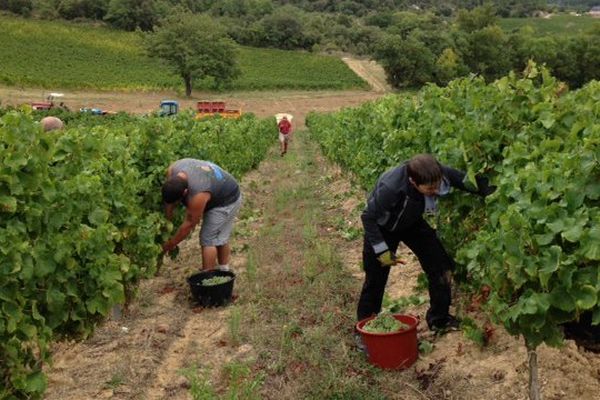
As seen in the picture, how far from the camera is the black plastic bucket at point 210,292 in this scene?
627 centimetres

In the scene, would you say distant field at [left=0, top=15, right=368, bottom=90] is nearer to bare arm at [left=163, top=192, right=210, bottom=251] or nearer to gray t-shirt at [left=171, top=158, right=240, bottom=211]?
gray t-shirt at [left=171, top=158, right=240, bottom=211]

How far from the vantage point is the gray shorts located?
22.3ft

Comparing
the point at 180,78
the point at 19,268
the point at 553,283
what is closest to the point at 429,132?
the point at 553,283

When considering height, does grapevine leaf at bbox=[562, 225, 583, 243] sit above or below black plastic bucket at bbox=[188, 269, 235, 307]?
above

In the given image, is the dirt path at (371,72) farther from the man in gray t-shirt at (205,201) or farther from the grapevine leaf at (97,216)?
the grapevine leaf at (97,216)

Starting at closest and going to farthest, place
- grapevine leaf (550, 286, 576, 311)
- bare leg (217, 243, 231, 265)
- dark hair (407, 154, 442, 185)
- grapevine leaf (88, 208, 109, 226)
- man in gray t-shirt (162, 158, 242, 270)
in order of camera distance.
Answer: grapevine leaf (550, 286, 576, 311), dark hair (407, 154, 442, 185), grapevine leaf (88, 208, 109, 226), man in gray t-shirt (162, 158, 242, 270), bare leg (217, 243, 231, 265)

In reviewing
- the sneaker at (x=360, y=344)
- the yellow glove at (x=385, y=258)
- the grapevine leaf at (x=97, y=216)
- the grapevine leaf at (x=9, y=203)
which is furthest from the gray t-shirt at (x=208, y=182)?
the grapevine leaf at (x=9, y=203)

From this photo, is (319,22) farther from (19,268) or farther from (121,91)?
(19,268)

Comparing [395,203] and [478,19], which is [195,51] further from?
[395,203]

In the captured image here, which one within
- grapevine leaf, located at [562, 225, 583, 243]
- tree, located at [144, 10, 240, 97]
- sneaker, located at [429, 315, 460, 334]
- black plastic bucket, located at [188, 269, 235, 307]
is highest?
tree, located at [144, 10, 240, 97]

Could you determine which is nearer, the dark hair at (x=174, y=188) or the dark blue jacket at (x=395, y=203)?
the dark blue jacket at (x=395, y=203)

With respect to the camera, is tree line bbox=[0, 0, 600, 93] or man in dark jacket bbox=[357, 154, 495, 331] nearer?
man in dark jacket bbox=[357, 154, 495, 331]

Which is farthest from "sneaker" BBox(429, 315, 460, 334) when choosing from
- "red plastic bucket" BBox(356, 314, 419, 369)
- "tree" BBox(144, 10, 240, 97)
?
"tree" BBox(144, 10, 240, 97)

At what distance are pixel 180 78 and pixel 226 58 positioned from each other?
251 inches
